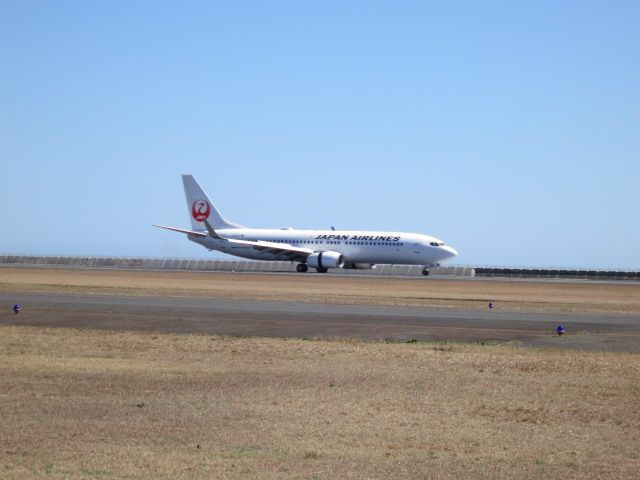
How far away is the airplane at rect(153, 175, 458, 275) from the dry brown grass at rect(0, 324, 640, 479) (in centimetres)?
5183

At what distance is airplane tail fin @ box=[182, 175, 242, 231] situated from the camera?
81.7m

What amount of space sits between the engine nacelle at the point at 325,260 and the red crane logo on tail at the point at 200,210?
12.1 metres

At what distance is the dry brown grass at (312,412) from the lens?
10.4 meters

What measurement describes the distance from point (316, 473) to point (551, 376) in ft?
28.5

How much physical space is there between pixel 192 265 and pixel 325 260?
16784 mm

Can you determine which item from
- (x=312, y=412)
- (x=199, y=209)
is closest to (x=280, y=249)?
(x=199, y=209)

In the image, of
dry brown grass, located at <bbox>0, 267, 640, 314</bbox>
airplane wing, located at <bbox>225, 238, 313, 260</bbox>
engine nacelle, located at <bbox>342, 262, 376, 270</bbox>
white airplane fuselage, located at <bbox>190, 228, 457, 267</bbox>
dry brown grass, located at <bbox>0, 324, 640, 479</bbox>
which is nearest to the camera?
dry brown grass, located at <bbox>0, 324, 640, 479</bbox>

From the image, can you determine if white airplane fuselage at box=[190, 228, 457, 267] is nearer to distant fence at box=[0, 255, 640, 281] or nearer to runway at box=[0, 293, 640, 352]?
distant fence at box=[0, 255, 640, 281]

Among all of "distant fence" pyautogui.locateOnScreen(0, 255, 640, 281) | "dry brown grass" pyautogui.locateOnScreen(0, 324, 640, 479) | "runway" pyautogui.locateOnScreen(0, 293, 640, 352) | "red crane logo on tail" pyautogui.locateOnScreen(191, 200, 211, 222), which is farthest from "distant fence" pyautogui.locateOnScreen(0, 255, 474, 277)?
"dry brown grass" pyautogui.locateOnScreen(0, 324, 640, 479)

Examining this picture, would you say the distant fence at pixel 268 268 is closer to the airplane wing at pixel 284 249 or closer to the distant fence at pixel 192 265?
the distant fence at pixel 192 265

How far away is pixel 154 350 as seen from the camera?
20.5 m

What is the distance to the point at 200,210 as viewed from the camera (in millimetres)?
82125

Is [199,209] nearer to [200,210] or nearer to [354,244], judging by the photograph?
[200,210]

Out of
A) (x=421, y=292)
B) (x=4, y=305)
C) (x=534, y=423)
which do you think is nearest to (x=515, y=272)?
(x=421, y=292)
